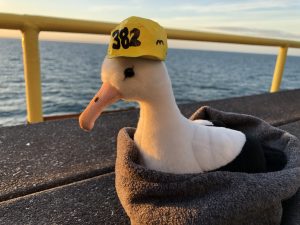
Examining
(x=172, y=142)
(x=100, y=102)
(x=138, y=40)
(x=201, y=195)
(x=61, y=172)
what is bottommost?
(x=61, y=172)

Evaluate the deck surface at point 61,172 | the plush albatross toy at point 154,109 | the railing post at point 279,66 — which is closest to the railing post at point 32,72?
the deck surface at point 61,172

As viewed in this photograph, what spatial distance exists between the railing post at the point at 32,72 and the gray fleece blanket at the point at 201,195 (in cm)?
124

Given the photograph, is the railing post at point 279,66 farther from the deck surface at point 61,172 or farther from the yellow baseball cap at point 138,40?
the yellow baseball cap at point 138,40

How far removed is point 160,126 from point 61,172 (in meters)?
0.65

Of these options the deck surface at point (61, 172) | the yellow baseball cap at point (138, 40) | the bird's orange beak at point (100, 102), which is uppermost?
the yellow baseball cap at point (138, 40)

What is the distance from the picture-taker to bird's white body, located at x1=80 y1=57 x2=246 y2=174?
0.95 m

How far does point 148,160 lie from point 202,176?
0.17 metres

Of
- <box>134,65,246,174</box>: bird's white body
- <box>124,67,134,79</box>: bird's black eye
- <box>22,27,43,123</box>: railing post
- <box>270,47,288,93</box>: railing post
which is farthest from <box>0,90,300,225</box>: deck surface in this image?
<box>270,47,288,93</box>: railing post

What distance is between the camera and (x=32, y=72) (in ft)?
6.87

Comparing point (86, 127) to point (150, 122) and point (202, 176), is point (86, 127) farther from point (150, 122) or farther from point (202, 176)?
point (202, 176)

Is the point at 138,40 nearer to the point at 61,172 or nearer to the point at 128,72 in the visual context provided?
the point at 128,72

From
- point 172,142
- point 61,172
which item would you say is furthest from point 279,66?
point 172,142

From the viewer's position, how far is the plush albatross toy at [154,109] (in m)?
0.93

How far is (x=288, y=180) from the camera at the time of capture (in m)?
1.04
